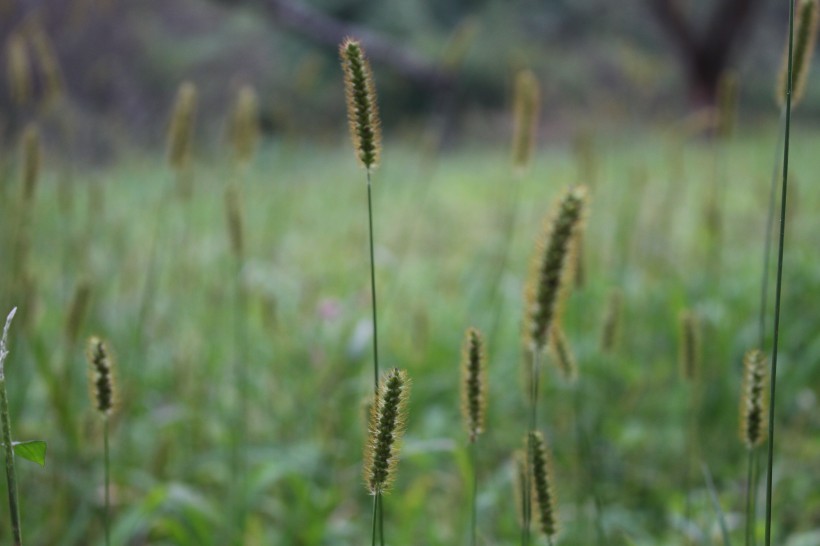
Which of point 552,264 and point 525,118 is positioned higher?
point 525,118

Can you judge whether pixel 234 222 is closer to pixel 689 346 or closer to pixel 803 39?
Answer: pixel 689 346

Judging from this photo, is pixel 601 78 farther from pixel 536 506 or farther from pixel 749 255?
pixel 536 506

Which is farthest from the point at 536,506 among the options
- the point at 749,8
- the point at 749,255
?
the point at 749,8

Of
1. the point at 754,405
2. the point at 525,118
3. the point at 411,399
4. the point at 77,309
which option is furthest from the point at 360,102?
the point at 411,399

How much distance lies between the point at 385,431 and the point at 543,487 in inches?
9.8

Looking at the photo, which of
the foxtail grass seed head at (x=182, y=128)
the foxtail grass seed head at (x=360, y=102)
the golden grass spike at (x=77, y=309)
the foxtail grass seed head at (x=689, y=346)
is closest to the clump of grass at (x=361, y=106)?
the foxtail grass seed head at (x=360, y=102)

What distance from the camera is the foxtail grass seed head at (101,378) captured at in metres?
0.85

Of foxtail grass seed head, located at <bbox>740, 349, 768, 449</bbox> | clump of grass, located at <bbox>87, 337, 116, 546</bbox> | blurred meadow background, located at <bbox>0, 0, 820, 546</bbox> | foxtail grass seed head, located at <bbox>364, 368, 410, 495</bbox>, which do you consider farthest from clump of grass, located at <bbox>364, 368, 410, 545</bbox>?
foxtail grass seed head, located at <bbox>740, 349, 768, 449</bbox>

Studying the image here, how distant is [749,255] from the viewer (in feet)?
12.8

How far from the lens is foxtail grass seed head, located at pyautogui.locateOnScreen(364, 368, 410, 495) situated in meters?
0.72

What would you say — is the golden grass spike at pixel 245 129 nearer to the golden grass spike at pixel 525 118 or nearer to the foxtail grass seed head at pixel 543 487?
the golden grass spike at pixel 525 118

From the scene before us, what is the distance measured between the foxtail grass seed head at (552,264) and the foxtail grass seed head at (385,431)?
15 centimetres

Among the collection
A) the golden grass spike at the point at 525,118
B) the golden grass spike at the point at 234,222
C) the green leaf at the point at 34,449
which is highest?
the golden grass spike at the point at 525,118

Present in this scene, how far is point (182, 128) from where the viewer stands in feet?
5.50
